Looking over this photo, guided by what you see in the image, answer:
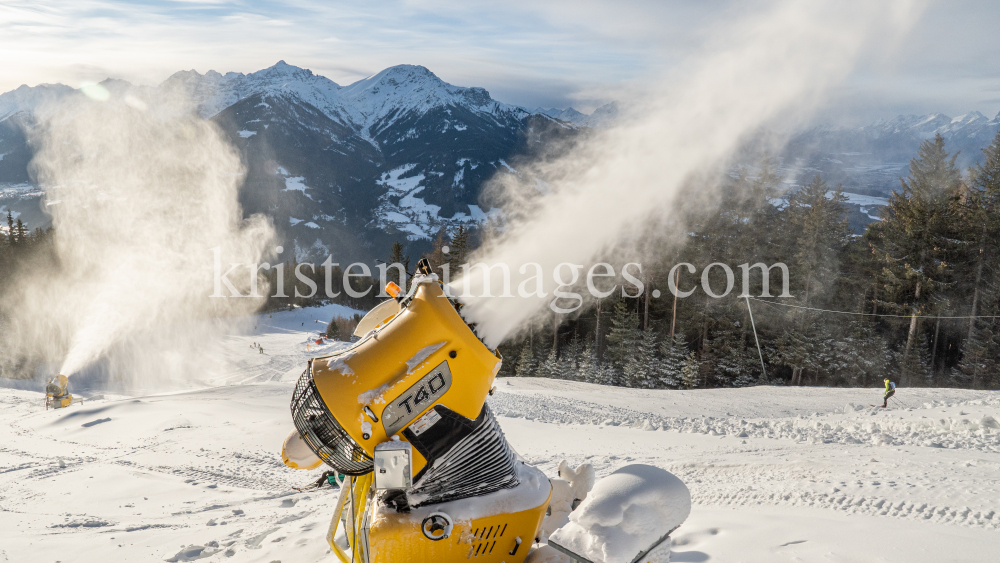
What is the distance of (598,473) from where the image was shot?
7.43 metres

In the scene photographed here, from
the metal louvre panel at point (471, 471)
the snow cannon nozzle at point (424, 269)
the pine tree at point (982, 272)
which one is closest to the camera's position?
the metal louvre panel at point (471, 471)

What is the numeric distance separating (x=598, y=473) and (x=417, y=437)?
5713mm

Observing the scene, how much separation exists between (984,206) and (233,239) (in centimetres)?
6709

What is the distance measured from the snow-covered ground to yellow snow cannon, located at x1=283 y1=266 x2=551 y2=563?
160cm

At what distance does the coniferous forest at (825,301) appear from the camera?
1169 inches

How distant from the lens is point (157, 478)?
25.3ft

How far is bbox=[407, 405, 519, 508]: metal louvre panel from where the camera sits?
8.16 feet

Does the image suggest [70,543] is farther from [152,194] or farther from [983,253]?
[152,194]

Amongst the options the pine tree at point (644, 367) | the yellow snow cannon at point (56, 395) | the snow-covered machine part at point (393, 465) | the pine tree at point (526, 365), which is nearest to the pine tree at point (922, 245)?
the pine tree at point (644, 367)

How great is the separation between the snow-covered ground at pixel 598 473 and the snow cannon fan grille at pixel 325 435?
221cm

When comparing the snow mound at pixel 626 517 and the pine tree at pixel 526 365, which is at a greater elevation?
the snow mound at pixel 626 517

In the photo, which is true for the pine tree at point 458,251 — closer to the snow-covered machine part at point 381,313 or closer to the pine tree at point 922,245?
the pine tree at point 922,245

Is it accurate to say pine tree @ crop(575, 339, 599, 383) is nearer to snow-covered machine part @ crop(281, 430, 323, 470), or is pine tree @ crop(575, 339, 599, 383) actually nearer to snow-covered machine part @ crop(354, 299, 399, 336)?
snow-covered machine part @ crop(354, 299, 399, 336)

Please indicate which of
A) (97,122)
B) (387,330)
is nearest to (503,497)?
(387,330)
